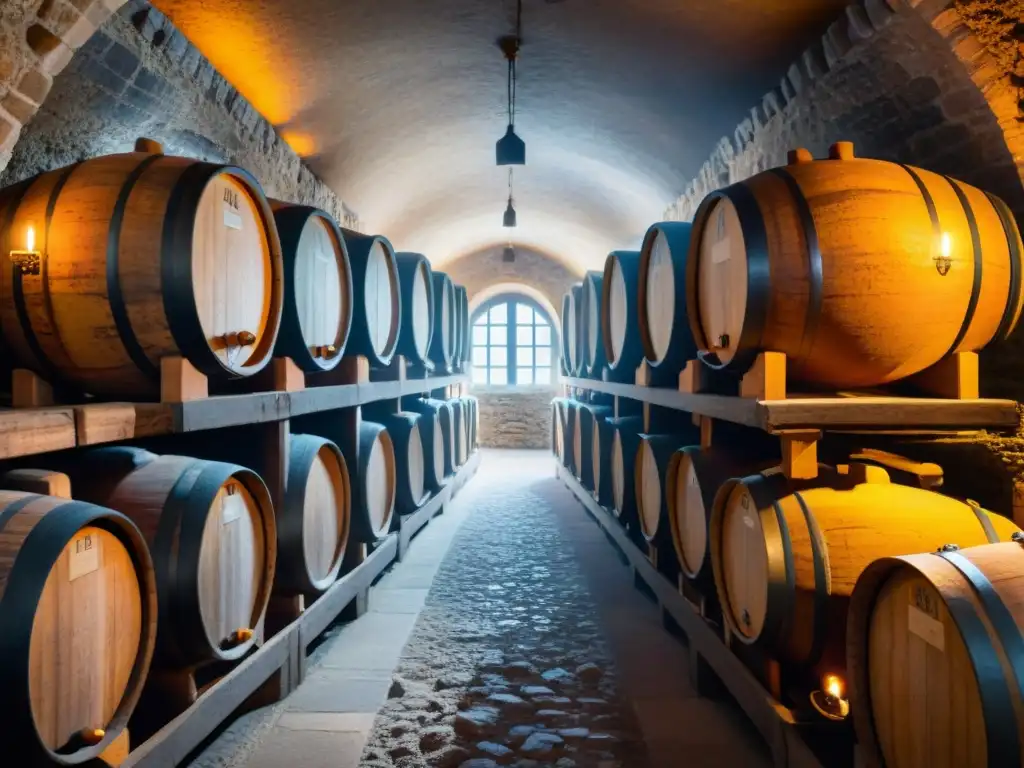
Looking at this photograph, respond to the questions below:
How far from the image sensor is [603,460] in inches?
207

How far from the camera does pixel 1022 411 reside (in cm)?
252

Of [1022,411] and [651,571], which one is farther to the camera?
[651,571]

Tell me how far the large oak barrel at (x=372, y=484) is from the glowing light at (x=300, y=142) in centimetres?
221

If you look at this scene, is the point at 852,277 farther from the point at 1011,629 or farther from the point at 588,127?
the point at 588,127

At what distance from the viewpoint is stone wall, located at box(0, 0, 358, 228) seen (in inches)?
108

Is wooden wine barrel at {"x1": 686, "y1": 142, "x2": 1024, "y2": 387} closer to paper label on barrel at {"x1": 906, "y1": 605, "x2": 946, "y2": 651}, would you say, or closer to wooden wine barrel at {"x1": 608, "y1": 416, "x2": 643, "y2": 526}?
paper label on barrel at {"x1": 906, "y1": 605, "x2": 946, "y2": 651}

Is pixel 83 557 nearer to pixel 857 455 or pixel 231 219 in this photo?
pixel 231 219

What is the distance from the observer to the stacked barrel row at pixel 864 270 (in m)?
2.09

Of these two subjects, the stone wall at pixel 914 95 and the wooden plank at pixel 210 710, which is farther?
the stone wall at pixel 914 95

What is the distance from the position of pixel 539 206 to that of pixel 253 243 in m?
7.07

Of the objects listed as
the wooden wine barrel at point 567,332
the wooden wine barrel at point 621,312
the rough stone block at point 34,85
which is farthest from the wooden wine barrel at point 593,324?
the rough stone block at point 34,85

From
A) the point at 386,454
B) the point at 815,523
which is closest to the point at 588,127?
the point at 386,454

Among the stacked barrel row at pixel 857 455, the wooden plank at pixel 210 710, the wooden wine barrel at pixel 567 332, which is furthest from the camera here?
the wooden wine barrel at pixel 567 332

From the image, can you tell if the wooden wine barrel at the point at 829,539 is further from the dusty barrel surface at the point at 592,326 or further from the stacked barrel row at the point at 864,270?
the dusty barrel surface at the point at 592,326
